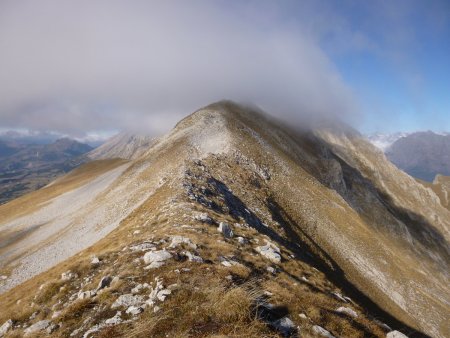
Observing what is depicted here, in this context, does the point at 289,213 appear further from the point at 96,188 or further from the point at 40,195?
the point at 40,195

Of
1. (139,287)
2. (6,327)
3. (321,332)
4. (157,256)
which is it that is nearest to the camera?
(321,332)

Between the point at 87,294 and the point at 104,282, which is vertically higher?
the point at 104,282

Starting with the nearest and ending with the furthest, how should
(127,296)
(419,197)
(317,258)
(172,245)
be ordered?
(127,296), (172,245), (317,258), (419,197)

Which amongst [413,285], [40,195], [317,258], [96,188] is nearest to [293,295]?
[317,258]

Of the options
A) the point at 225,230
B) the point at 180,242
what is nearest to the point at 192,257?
the point at 180,242

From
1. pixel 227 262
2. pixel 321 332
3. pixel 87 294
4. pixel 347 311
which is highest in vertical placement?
pixel 347 311

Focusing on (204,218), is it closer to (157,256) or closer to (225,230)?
(225,230)

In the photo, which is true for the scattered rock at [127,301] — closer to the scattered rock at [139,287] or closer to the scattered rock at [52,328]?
the scattered rock at [139,287]
